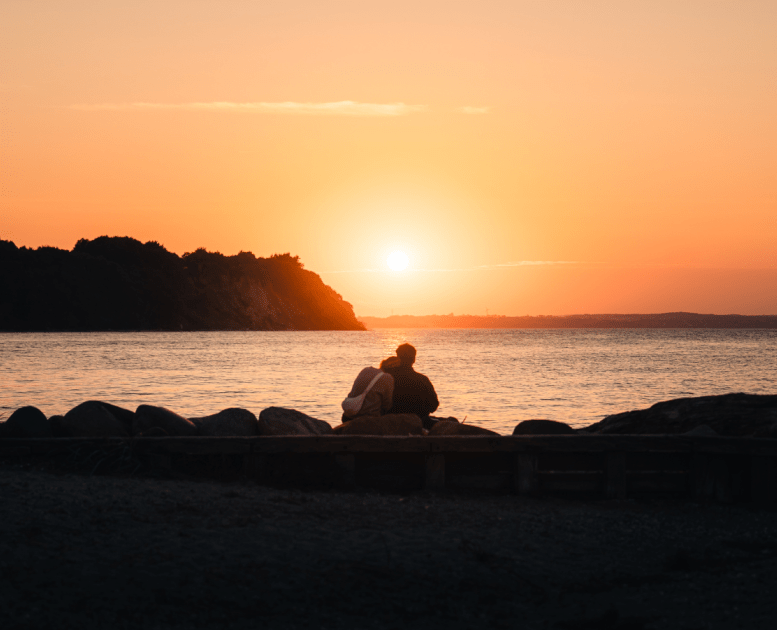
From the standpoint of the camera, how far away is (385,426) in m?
9.25

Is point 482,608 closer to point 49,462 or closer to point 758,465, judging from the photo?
point 758,465

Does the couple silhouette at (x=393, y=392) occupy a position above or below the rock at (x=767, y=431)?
above

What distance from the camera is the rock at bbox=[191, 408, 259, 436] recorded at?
32.9ft

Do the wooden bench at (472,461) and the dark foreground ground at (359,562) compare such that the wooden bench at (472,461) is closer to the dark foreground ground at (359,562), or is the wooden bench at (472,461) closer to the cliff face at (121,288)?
the dark foreground ground at (359,562)

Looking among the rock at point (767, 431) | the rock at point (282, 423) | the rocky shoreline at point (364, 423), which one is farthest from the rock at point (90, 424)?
the rock at point (767, 431)

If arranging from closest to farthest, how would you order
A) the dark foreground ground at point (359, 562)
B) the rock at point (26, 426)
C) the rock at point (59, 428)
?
the dark foreground ground at point (359, 562), the rock at point (26, 426), the rock at point (59, 428)

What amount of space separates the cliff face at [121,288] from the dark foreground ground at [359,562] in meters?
153

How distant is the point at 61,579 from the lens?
5098 mm

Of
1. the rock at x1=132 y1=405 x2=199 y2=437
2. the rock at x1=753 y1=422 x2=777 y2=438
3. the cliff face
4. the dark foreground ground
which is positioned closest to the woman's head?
the dark foreground ground

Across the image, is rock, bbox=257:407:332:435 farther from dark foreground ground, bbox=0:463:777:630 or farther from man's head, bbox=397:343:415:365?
dark foreground ground, bbox=0:463:777:630

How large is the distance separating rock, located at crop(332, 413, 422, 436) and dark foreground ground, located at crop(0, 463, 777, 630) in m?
1.49

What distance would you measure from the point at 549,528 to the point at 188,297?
6787 inches

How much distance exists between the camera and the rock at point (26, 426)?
916cm

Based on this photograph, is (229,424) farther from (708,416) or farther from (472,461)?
(708,416)
